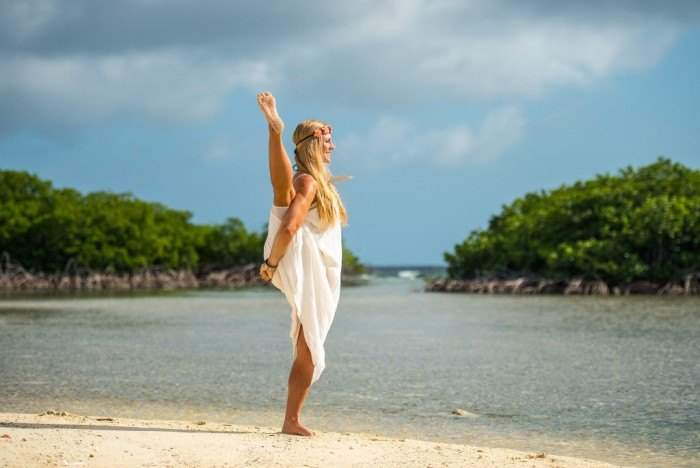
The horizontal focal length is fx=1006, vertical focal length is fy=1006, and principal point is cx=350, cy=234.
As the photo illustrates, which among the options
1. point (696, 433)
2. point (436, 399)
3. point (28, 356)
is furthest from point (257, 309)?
point (696, 433)

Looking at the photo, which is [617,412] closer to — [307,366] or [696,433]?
[696,433]

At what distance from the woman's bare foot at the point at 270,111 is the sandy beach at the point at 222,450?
175cm

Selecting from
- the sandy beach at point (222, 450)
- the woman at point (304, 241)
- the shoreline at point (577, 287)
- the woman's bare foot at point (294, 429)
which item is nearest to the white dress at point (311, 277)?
the woman at point (304, 241)

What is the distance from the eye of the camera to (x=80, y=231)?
186 feet

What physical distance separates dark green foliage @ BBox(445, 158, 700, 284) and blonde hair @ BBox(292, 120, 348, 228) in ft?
107

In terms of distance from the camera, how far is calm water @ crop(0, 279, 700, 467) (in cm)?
720

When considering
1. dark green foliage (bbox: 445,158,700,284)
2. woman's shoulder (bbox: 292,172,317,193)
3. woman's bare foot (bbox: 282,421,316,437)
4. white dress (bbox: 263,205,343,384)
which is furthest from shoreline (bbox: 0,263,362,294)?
woman's shoulder (bbox: 292,172,317,193)

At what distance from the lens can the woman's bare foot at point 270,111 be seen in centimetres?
562

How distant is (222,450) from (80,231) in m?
53.5

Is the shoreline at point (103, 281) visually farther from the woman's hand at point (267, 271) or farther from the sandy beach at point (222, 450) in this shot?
the woman's hand at point (267, 271)

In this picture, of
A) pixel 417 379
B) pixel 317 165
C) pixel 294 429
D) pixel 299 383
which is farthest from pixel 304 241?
pixel 417 379

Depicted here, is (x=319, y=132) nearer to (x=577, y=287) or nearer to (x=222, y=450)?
(x=222, y=450)

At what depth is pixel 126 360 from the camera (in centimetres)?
1225

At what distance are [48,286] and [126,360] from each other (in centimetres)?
4473
